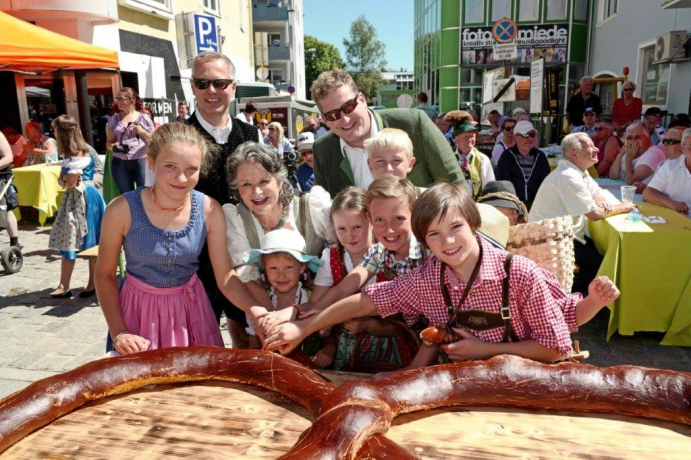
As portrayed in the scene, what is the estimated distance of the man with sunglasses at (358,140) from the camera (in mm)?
2539

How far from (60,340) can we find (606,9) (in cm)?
2146

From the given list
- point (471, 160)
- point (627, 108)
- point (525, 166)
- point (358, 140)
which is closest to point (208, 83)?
point (358, 140)

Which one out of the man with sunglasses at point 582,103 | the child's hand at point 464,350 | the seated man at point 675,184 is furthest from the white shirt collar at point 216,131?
the man with sunglasses at point 582,103

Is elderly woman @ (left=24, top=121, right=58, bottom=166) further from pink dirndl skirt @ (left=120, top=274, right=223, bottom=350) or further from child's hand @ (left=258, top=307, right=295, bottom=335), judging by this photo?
child's hand @ (left=258, top=307, right=295, bottom=335)

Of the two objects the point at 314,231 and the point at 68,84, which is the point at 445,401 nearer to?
the point at 314,231

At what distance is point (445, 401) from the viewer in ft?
4.00

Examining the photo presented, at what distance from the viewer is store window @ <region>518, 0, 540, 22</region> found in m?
26.2

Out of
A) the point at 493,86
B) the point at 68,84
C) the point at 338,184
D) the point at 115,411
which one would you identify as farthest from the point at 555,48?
the point at 115,411

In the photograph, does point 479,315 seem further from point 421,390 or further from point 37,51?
point 37,51

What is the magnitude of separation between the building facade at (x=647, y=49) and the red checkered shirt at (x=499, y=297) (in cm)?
1028

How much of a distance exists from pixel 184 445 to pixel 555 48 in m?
28.0

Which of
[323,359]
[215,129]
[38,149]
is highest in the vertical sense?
[215,129]

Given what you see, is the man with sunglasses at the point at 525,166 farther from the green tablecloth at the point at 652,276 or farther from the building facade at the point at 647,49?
the building facade at the point at 647,49

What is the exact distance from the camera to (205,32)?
13297mm
